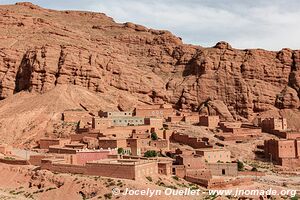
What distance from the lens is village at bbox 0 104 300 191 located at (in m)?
41.0

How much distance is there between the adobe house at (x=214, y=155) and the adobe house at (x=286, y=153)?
317 inches

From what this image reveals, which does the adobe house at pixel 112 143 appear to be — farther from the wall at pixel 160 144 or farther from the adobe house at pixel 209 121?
the adobe house at pixel 209 121

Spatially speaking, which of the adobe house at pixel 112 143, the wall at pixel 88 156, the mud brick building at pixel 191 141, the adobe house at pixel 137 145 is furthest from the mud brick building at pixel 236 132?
the wall at pixel 88 156

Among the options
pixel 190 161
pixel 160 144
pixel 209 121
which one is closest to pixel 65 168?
pixel 190 161

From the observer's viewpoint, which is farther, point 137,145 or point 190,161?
point 137,145

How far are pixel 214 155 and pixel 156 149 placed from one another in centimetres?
614

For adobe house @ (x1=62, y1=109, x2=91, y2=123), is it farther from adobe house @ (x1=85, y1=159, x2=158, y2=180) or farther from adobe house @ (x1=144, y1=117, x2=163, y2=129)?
adobe house @ (x1=85, y1=159, x2=158, y2=180)

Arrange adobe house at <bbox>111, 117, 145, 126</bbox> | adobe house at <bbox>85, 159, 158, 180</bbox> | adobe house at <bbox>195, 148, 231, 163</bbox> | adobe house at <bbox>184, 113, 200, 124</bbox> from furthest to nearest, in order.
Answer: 1. adobe house at <bbox>184, 113, 200, 124</bbox>
2. adobe house at <bbox>111, 117, 145, 126</bbox>
3. adobe house at <bbox>195, 148, 231, 163</bbox>
4. adobe house at <bbox>85, 159, 158, 180</bbox>

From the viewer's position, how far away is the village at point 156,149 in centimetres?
4103

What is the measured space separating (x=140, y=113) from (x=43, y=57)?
20157 millimetres

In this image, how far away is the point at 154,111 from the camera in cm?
7175

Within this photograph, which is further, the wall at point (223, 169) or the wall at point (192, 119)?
the wall at point (192, 119)

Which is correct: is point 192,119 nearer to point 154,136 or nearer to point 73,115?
point 154,136

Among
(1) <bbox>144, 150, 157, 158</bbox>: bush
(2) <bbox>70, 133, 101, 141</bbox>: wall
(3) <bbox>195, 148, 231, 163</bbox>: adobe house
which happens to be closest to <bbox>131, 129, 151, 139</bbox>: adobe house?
(2) <bbox>70, 133, 101, 141</bbox>: wall
